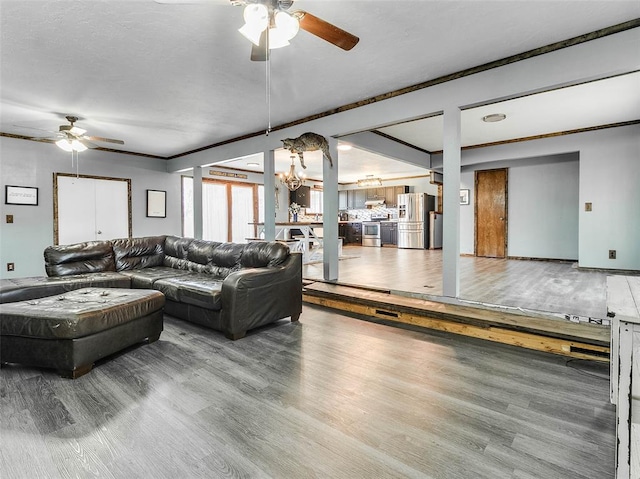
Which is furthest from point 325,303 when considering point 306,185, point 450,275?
point 306,185

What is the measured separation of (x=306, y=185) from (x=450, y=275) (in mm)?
8157

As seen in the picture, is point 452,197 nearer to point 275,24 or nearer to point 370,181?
point 275,24

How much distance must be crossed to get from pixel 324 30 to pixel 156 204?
690 cm

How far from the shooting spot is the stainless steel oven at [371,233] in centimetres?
1116

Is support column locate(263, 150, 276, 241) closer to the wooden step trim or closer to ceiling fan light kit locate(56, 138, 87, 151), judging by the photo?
the wooden step trim

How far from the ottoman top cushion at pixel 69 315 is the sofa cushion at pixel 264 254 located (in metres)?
1.28

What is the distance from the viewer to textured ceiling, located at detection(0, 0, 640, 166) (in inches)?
96.5

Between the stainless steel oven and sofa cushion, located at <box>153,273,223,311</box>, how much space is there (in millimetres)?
7917

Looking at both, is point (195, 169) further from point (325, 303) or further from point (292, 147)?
point (325, 303)

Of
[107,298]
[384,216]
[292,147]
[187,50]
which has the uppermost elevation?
[187,50]

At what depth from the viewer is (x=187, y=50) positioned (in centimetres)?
301

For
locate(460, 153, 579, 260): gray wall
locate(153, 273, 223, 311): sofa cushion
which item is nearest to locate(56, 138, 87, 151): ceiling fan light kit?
locate(153, 273, 223, 311): sofa cushion

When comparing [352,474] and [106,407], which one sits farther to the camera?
[106,407]

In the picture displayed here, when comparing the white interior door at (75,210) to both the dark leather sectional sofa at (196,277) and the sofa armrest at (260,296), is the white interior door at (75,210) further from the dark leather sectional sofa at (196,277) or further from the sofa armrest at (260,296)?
the sofa armrest at (260,296)
